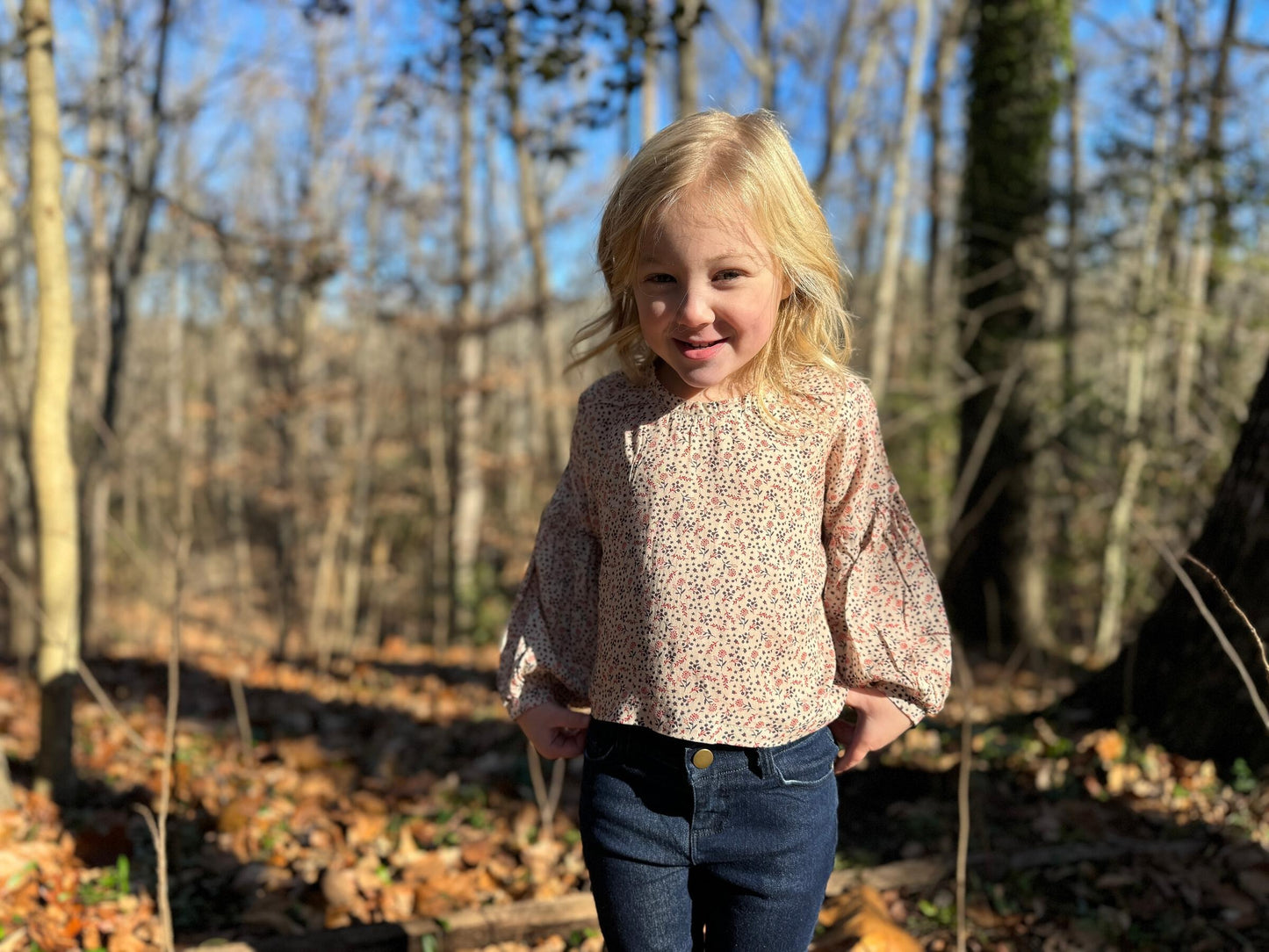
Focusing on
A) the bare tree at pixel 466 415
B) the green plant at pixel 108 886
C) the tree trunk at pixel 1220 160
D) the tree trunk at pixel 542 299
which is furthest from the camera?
the bare tree at pixel 466 415

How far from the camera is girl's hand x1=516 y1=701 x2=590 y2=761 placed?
1.69 meters

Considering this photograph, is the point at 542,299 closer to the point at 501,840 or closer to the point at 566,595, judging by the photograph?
the point at 501,840

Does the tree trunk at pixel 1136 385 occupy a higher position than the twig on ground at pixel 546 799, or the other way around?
the tree trunk at pixel 1136 385

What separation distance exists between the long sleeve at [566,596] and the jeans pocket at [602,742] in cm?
11

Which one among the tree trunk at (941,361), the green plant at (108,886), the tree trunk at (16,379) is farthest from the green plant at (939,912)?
the tree trunk at (16,379)

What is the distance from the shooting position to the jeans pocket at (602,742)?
1597 mm

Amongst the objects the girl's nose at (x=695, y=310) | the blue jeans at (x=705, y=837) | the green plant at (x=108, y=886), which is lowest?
the green plant at (x=108, y=886)

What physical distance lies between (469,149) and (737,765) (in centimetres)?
964

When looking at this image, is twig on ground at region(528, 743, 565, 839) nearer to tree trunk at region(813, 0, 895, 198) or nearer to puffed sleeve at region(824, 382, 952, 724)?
puffed sleeve at region(824, 382, 952, 724)

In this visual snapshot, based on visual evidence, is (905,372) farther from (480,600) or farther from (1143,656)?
(1143,656)

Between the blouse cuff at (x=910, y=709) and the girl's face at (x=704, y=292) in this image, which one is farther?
the blouse cuff at (x=910, y=709)

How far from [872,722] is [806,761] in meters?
0.15

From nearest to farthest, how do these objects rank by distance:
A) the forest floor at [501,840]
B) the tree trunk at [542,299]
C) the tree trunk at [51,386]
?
the forest floor at [501,840] → the tree trunk at [51,386] → the tree trunk at [542,299]

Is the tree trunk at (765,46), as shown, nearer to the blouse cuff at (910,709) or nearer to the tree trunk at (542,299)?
the tree trunk at (542,299)
